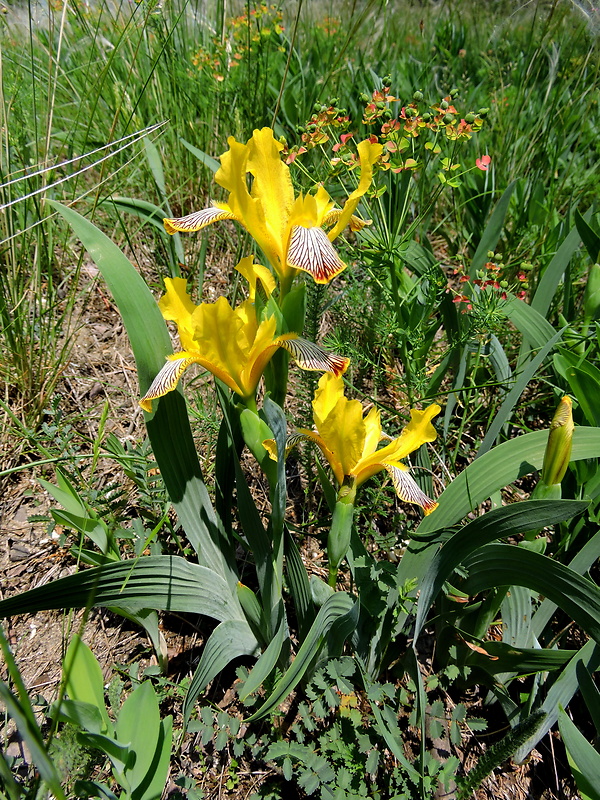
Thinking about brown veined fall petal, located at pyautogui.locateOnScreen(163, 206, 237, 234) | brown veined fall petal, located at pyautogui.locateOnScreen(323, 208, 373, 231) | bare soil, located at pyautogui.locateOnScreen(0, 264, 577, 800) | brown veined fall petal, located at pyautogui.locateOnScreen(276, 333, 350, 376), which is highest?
brown veined fall petal, located at pyautogui.locateOnScreen(163, 206, 237, 234)

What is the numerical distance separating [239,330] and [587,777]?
1.04m

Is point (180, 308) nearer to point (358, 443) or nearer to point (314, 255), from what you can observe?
point (314, 255)

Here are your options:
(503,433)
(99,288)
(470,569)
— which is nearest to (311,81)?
(99,288)

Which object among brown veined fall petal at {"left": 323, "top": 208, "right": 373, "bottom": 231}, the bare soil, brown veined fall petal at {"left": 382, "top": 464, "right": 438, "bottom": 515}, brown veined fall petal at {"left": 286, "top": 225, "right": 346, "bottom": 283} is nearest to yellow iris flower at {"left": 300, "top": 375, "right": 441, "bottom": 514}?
brown veined fall petal at {"left": 382, "top": 464, "right": 438, "bottom": 515}

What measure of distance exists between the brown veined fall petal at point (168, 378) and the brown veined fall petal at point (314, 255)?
0.25 meters

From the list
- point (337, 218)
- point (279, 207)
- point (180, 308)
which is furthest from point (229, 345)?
point (337, 218)

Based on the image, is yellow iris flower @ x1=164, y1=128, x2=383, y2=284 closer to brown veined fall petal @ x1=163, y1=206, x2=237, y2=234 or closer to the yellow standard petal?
brown veined fall petal @ x1=163, y1=206, x2=237, y2=234

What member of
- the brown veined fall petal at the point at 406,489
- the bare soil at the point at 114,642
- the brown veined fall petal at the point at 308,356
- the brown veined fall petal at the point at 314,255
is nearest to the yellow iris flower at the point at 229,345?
the brown veined fall petal at the point at 308,356

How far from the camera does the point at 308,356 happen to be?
91 cm

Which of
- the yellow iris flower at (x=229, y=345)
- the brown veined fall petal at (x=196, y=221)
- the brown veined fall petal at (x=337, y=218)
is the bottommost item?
the yellow iris flower at (x=229, y=345)

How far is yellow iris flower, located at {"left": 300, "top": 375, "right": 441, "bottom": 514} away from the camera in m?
0.98

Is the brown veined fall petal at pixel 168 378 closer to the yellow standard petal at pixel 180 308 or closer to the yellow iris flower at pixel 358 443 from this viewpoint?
the yellow standard petal at pixel 180 308

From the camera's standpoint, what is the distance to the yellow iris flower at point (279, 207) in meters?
0.91

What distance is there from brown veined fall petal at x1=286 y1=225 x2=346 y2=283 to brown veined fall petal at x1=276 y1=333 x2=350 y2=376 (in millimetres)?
114
